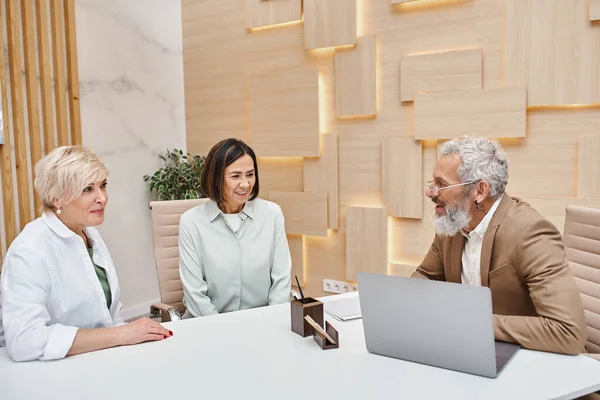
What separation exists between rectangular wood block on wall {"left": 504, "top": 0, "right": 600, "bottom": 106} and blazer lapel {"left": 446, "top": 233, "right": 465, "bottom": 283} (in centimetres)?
148

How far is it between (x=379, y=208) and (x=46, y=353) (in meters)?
2.64

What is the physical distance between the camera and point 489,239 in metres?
2.00

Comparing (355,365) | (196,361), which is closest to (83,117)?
(196,361)

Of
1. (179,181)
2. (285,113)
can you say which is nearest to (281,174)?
(285,113)

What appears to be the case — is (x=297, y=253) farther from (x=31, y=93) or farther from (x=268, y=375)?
(x=268, y=375)

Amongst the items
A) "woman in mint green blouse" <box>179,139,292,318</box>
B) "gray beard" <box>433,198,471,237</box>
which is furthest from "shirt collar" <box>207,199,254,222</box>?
"gray beard" <box>433,198,471,237</box>

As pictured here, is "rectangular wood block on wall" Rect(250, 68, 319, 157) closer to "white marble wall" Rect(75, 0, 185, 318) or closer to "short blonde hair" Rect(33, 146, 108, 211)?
"white marble wall" Rect(75, 0, 185, 318)

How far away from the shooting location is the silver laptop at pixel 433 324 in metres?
1.51

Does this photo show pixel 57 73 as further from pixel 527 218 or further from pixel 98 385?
pixel 527 218

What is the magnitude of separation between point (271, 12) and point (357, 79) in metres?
1.00

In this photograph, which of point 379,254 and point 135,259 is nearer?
point 379,254

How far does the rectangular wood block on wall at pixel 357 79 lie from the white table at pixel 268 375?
2.34 m

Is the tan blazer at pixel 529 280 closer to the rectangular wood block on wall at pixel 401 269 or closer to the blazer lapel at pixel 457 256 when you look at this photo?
the blazer lapel at pixel 457 256

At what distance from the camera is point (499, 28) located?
3.36 m
